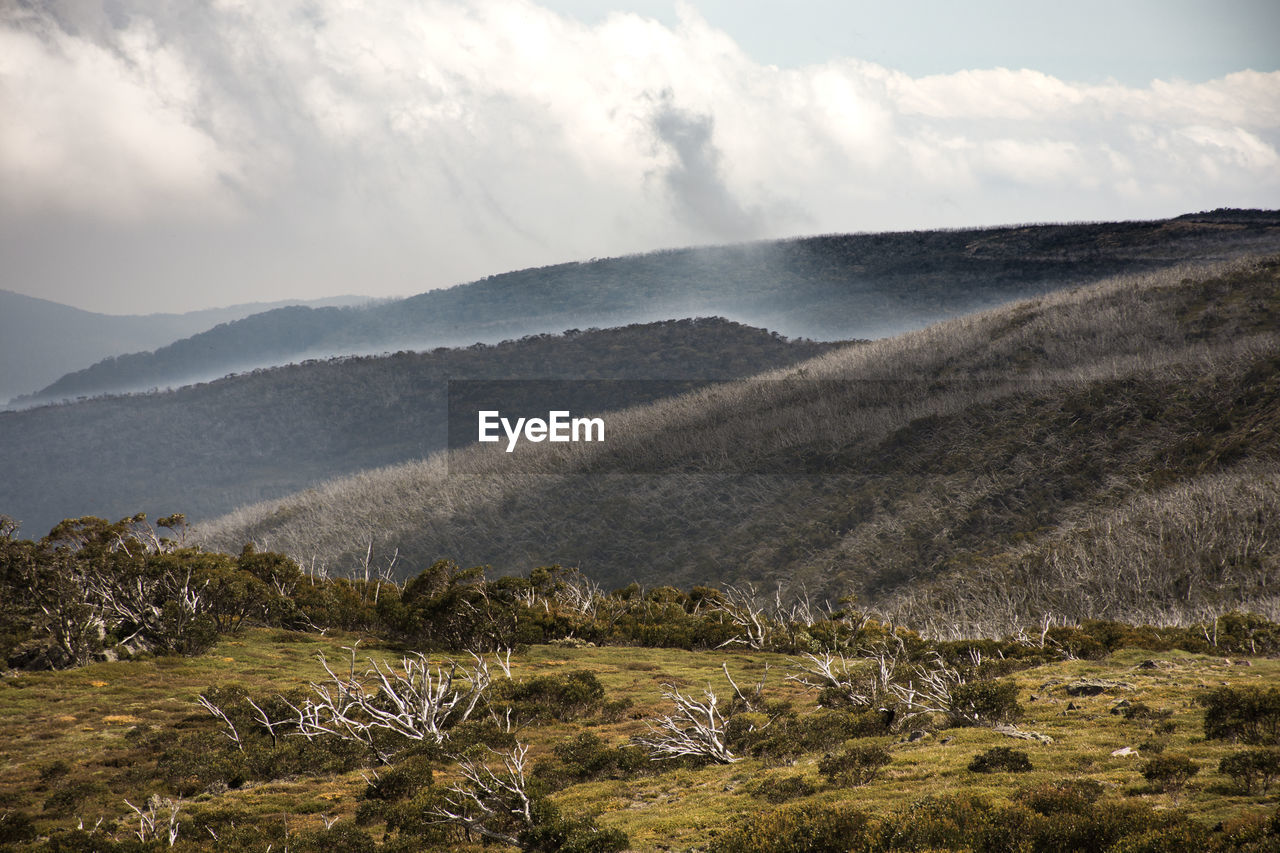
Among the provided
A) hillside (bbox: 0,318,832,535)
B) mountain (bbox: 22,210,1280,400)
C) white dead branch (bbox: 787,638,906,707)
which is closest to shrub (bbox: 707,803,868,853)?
white dead branch (bbox: 787,638,906,707)

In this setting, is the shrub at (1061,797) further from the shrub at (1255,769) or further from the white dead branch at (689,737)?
the white dead branch at (689,737)

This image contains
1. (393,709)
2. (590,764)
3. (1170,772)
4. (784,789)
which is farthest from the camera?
(393,709)

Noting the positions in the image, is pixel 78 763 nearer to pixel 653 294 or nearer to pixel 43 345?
pixel 653 294

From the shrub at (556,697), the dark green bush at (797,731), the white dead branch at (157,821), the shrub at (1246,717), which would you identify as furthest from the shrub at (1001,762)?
the white dead branch at (157,821)

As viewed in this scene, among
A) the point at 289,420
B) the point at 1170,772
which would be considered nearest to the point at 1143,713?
the point at 1170,772

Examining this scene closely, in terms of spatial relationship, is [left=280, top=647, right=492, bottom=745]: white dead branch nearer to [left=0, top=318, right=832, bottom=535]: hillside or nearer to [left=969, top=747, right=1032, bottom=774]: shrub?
[left=969, top=747, right=1032, bottom=774]: shrub

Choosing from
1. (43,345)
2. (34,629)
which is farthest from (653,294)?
(43,345)

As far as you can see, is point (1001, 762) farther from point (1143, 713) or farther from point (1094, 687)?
point (1094, 687)
